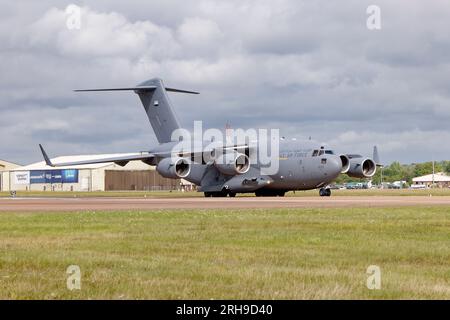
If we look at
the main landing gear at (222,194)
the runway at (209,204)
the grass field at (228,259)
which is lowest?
the grass field at (228,259)

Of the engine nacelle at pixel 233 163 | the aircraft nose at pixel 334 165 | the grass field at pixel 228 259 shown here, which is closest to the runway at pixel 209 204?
the aircraft nose at pixel 334 165

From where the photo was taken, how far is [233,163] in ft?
195

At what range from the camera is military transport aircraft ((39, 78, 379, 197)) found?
58031 mm

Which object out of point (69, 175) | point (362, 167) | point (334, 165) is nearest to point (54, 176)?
point (69, 175)

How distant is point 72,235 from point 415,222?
1042 cm

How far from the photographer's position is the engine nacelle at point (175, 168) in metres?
59.6

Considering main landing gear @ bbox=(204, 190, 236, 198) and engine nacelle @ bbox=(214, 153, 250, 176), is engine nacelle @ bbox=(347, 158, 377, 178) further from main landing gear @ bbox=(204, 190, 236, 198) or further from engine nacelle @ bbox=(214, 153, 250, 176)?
main landing gear @ bbox=(204, 190, 236, 198)

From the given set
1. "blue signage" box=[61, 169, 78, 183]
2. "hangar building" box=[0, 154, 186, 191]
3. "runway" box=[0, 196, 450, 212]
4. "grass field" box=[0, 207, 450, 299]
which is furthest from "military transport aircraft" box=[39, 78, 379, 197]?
"blue signage" box=[61, 169, 78, 183]

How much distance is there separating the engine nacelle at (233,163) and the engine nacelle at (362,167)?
8567 mm

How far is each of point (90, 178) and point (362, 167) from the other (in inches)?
3168

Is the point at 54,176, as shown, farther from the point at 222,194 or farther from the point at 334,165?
the point at 334,165

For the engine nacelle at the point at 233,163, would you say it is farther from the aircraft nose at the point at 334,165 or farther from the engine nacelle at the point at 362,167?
the engine nacelle at the point at 362,167
